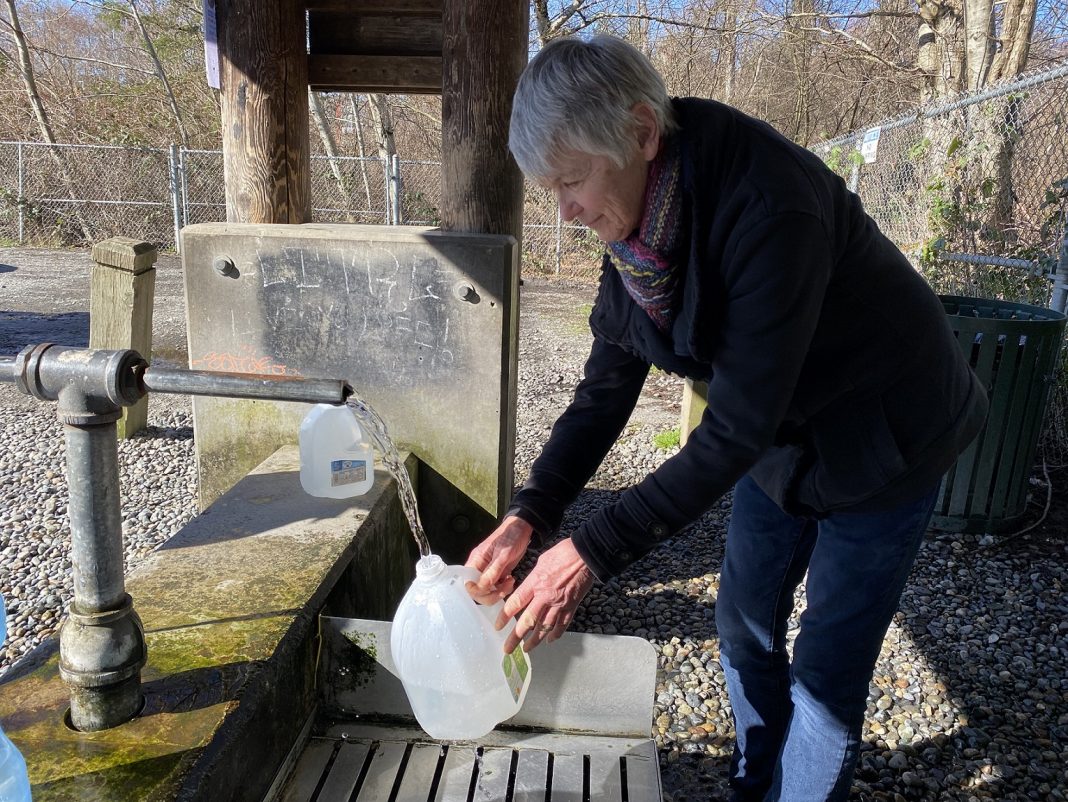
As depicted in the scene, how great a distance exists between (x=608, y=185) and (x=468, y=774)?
4.49 ft

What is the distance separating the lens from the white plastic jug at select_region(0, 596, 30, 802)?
51.4 inches

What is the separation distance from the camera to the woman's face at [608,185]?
1.56m

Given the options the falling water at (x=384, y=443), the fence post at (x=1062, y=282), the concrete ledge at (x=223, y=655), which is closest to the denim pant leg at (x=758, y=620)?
the falling water at (x=384, y=443)

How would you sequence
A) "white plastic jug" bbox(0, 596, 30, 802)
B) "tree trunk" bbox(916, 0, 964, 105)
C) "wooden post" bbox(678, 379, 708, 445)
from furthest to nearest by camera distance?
"tree trunk" bbox(916, 0, 964, 105), "wooden post" bbox(678, 379, 708, 445), "white plastic jug" bbox(0, 596, 30, 802)

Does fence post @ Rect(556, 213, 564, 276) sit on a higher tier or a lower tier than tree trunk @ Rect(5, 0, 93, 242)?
lower

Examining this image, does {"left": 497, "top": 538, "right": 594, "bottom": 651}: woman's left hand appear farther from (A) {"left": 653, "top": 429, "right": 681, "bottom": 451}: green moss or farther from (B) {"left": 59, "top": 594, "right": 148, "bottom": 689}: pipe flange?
(A) {"left": 653, "top": 429, "right": 681, "bottom": 451}: green moss

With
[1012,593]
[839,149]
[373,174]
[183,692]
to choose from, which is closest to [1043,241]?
[1012,593]

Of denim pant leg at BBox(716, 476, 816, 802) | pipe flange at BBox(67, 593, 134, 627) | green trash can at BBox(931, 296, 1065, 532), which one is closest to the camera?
pipe flange at BBox(67, 593, 134, 627)

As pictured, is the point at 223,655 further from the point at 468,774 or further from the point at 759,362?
the point at 759,362

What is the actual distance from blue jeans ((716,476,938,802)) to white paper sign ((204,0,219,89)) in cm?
299

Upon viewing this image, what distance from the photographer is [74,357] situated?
139 cm

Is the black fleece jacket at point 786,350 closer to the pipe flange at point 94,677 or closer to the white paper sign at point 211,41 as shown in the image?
the pipe flange at point 94,677

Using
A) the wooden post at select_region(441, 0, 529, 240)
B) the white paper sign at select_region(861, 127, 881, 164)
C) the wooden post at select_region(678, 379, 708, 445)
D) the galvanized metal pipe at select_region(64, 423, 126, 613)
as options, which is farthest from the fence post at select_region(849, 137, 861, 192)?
the galvanized metal pipe at select_region(64, 423, 126, 613)

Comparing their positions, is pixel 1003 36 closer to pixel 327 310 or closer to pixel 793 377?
pixel 327 310
